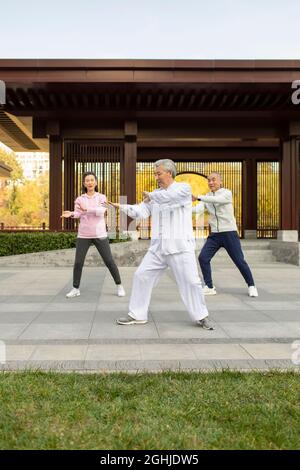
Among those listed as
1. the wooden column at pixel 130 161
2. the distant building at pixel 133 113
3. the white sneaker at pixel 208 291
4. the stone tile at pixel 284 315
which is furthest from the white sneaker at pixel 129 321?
the wooden column at pixel 130 161

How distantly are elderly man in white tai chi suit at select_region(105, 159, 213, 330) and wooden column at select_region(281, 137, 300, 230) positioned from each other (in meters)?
10.4

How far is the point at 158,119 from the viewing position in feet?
47.8

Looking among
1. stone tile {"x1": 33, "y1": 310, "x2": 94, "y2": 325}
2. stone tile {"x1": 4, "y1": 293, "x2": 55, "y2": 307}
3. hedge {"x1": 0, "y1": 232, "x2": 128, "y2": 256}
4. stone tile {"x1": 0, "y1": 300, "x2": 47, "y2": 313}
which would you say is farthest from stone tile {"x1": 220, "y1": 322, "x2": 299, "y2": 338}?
hedge {"x1": 0, "y1": 232, "x2": 128, "y2": 256}

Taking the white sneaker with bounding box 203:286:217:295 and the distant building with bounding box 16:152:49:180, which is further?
the distant building with bounding box 16:152:49:180

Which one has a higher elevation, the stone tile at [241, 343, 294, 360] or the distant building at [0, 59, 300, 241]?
the distant building at [0, 59, 300, 241]

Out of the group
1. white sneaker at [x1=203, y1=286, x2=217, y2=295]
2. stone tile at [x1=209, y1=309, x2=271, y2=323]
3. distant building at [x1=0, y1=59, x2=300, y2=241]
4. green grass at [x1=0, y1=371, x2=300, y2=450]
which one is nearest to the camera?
green grass at [x1=0, y1=371, x2=300, y2=450]

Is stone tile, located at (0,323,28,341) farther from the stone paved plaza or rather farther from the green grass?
the green grass

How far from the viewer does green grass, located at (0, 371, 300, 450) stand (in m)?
2.31

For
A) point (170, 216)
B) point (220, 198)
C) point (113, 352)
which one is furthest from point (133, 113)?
point (113, 352)

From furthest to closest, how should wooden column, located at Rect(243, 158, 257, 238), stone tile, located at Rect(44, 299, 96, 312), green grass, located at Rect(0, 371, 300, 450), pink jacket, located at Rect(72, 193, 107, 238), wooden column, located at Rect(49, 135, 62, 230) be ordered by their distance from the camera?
wooden column, located at Rect(243, 158, 257, 238) < wooden column, located at Rect(49, 135, 62, 230) < pink jacket, located at Rect(72, 193, 107, 238) < stone tile, located at Rect(44, 299, 96, 312) < green grass, located at Rect(0, 371, 300, 450)

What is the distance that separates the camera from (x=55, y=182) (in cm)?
1434

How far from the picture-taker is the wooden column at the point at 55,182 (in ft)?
47.0

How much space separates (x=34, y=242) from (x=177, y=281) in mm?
8765

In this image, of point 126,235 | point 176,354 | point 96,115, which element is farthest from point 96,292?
point 96,115
